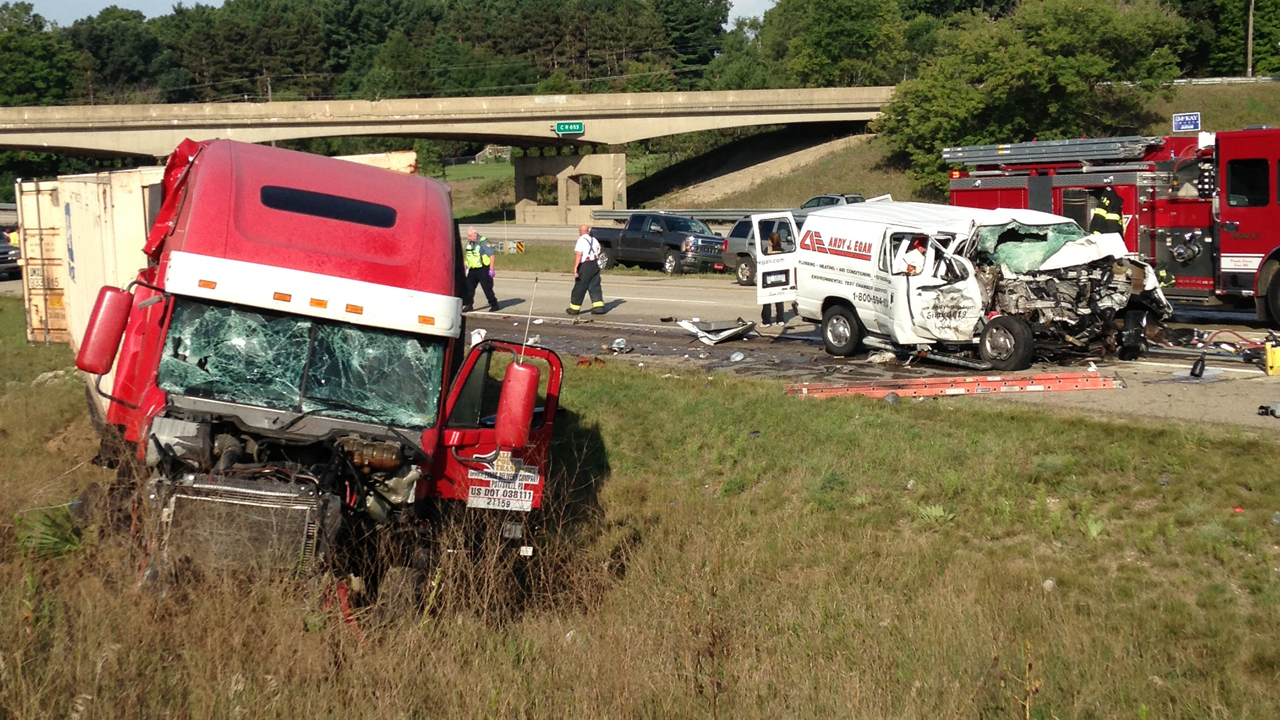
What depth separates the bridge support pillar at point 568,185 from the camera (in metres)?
62.9

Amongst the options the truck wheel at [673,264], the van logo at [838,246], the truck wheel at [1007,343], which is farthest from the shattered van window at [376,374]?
the truck wheel at [673,264]

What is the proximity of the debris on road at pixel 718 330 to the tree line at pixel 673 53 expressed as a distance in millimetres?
34042

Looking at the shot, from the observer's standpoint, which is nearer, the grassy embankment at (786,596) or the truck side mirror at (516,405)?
the grassy embankment at (786,596)

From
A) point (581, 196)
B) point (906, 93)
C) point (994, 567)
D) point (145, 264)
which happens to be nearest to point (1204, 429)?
point (994, 567)

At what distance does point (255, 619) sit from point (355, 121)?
56654mm

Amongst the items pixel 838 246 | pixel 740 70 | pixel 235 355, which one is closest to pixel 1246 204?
pixel 838 246

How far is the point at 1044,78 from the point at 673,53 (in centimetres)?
7398

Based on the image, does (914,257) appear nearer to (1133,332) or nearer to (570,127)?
(1133,332)

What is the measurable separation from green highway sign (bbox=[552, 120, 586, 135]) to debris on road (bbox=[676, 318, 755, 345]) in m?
43.6

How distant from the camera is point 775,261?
17328 millimetres

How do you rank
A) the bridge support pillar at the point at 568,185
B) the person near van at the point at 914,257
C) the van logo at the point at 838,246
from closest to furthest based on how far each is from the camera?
the person near van at the point at 914,257, the van logo at the point at 838,246, the bridge support pillar at the point at 568,185

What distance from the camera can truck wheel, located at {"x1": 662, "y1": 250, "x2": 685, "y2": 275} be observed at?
1214 inches

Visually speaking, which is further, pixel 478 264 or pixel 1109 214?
pixel 478 264

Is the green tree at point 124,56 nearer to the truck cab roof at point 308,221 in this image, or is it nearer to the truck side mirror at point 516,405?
the truck cab roof at point 308,221
